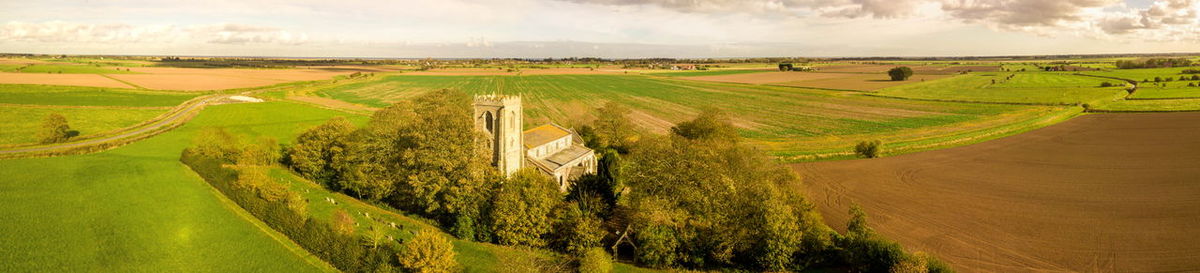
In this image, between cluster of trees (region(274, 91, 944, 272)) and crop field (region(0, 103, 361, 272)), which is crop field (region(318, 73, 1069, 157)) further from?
crop field (region(0, 103, 361, 272))

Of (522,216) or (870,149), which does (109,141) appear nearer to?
(522,216)

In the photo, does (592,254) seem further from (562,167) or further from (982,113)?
(982,113)

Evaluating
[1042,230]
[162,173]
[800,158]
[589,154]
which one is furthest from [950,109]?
[162,173]

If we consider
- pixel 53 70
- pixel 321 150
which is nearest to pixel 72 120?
pixel 321 150

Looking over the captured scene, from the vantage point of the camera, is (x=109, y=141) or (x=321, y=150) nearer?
(x=321, y=150)

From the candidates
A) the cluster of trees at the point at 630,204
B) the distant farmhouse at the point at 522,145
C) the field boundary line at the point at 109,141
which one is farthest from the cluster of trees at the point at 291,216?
the field boundary line at the point at 109,141

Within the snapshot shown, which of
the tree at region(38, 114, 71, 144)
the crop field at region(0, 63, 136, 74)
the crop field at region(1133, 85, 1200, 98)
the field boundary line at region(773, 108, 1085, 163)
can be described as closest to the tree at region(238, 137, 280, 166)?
the tree at region(38, 114, 71, 144)
